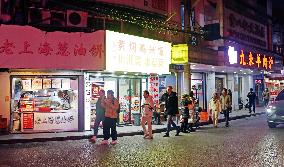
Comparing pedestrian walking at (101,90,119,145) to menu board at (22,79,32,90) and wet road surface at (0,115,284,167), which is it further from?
menu board at (22,79,32,90)

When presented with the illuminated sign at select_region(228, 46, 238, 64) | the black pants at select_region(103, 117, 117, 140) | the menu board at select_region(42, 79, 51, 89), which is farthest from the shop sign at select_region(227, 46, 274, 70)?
the black pants at select_region(103, 117, 117, 140)

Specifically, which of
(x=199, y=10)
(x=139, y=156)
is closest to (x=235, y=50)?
(x=199, y=10)

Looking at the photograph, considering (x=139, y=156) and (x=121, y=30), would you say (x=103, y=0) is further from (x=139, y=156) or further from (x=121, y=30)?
(x=139, y=156)

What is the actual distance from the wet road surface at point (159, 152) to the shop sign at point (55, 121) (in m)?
3.29

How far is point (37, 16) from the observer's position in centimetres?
2011

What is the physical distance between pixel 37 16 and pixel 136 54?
5266 mm

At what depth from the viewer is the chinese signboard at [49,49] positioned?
18.0m

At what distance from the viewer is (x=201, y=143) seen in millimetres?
15242

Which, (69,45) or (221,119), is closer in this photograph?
(69,45)

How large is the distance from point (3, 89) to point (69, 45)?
366 centimetres

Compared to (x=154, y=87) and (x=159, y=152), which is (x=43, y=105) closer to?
(x=154, y=87)

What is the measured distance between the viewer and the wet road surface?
1120 cm

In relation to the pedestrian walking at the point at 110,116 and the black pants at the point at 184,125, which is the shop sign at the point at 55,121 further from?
the black pants at the point at 184,125

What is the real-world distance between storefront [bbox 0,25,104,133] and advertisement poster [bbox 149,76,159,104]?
5016mm
